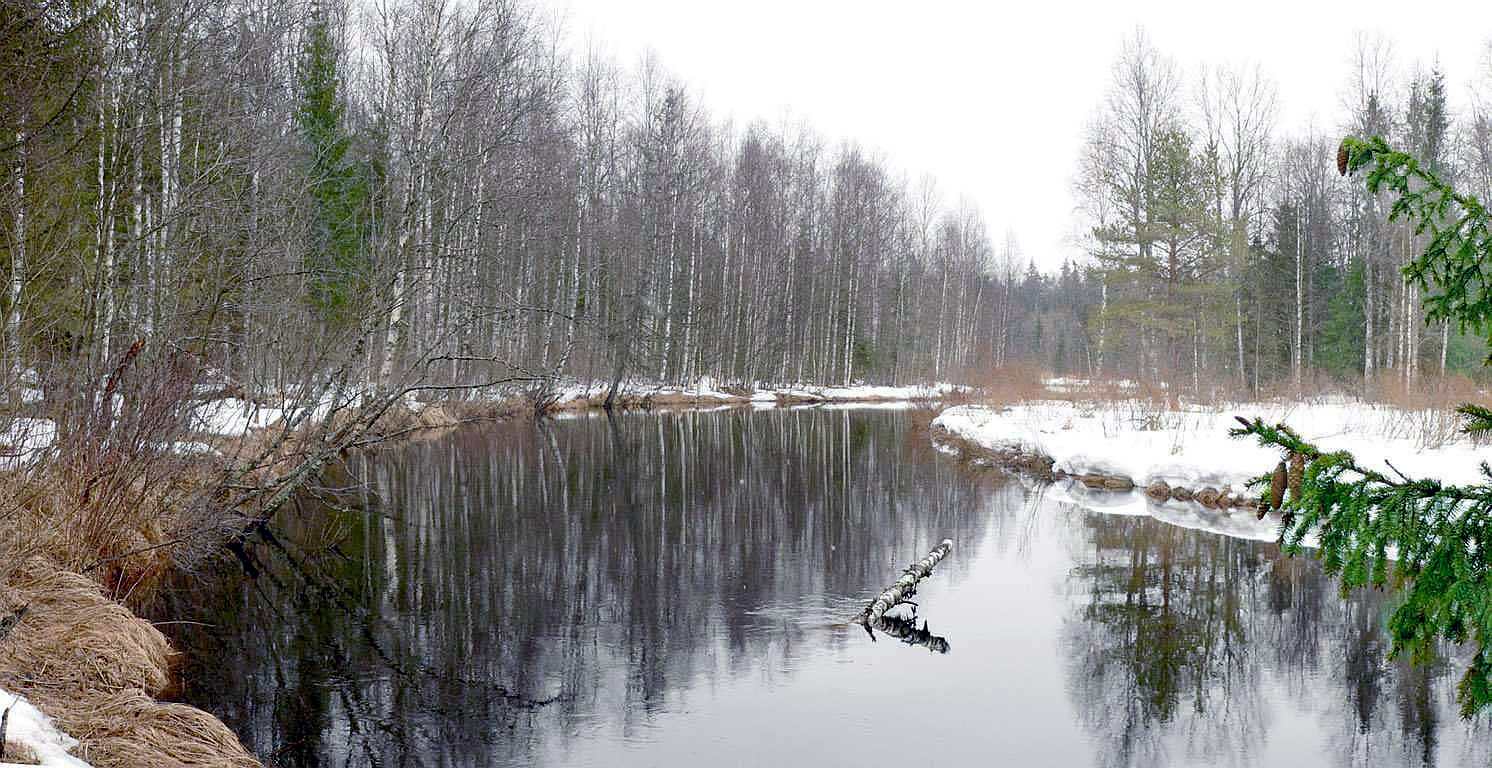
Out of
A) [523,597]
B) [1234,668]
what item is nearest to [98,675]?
[523,597]

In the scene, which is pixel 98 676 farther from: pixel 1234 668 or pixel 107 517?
pixel 1234 668

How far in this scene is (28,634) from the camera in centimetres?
579

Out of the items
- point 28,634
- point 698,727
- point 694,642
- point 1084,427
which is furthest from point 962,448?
point 28,634

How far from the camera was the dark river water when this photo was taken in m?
6.04

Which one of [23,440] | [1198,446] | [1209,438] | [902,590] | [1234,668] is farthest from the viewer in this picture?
[1209,438]

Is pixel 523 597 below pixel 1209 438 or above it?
below

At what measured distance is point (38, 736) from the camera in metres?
4.08

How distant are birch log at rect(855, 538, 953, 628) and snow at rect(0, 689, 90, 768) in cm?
575

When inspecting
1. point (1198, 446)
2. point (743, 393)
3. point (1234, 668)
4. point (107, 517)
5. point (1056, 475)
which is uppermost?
point (743, 393)

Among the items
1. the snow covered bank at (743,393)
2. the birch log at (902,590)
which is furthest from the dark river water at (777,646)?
the snow covered bank at (743,393)

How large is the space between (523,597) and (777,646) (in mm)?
2617

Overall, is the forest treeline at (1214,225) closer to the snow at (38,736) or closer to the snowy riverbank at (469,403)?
the snowy riverbank at (469,403)

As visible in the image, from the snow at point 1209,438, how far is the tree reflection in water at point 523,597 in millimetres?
2536

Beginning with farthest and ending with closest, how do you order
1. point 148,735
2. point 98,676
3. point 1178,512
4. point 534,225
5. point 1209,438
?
point 534,225 → point 1209,438 → point 1178,512 → point 98,676 → point 148,735
